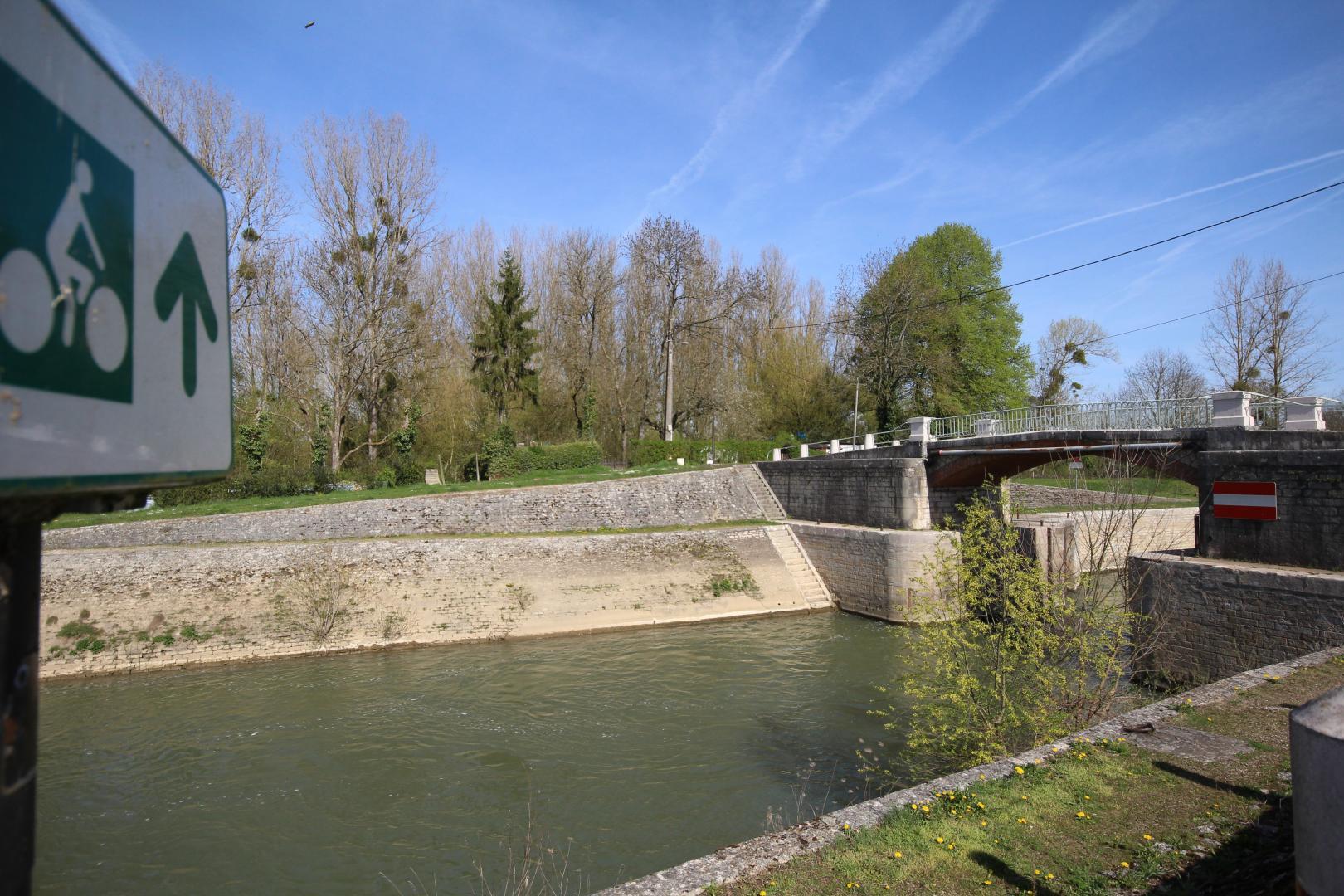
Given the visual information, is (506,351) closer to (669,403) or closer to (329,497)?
(669,403)

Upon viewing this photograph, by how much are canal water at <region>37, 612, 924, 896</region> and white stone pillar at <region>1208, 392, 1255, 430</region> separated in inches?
309

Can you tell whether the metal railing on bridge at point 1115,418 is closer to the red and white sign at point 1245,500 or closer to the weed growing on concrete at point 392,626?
the red and white sign at point 1245,500

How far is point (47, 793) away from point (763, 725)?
34.0 feet

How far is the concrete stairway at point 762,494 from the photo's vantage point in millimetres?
27859

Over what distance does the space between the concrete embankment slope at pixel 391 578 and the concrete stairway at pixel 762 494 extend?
9.65 ft

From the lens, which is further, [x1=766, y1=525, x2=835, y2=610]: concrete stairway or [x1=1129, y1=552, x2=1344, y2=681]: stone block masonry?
[x1=766, y1=525, x2=835, y2=610]: concrete stairway

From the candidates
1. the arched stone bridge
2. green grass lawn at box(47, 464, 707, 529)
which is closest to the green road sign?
the arched stone bridge

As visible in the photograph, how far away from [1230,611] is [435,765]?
13244 mm

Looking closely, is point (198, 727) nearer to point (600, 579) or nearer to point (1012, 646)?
point (600, 579)

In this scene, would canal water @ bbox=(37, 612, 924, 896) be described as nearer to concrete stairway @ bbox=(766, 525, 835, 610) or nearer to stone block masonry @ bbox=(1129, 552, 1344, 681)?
stone block masonry @ bbox=(1129, 552, 1344, 681)

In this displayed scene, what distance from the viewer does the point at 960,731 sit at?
8.51 meters

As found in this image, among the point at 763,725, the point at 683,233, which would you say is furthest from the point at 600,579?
the point at 683,233

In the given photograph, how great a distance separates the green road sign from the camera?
921 millimetres

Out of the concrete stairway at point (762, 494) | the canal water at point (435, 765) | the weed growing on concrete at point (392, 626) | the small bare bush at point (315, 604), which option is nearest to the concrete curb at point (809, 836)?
the canal water at point (435, 765)
